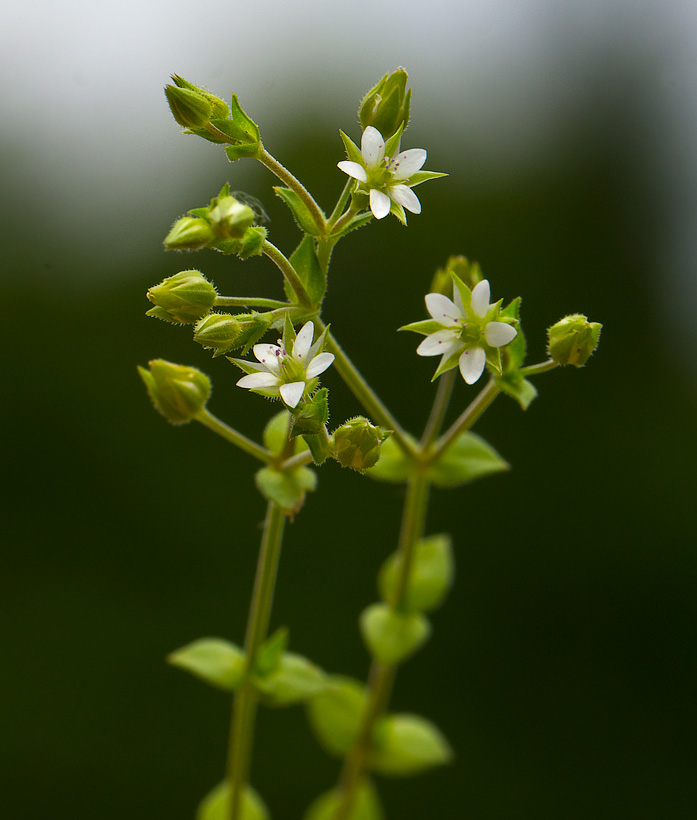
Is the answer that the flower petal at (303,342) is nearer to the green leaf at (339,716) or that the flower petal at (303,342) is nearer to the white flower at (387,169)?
the white flower at (387,169)

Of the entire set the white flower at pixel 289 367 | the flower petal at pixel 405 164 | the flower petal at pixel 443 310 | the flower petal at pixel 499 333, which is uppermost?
the flower petal at pixel 405 164

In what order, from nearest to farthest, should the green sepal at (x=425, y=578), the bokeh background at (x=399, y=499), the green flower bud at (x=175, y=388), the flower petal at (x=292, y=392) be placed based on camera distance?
the flower petal at (x=292, y=392)
the green flower bud at (x=175, y=388)
the green sepal at (x=425, y=578)
the bokeh background at (x=399, y=499)

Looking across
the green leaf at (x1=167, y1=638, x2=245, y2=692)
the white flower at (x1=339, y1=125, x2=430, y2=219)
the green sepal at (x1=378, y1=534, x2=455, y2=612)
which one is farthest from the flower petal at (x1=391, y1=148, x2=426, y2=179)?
the green leaf at (x1=167, y1=638, x2=245, y2=692)

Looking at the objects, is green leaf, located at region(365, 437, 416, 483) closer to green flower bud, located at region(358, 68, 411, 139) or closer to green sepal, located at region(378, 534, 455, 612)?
green sepal, located at region(378, 534, 455, 612)

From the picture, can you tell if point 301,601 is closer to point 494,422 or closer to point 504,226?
point 494,422

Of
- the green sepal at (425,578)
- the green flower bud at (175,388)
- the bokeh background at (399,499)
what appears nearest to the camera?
the green flower bud at (175,388)

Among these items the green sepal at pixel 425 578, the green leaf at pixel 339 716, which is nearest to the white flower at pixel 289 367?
the green sepal at pixel 425 578
